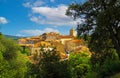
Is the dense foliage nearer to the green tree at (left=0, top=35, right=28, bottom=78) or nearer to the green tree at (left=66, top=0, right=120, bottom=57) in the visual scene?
the green tree at (left=66, top=0, right=120, bottom=57)

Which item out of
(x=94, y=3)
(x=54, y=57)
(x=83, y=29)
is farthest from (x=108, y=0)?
(x=54, y=57)

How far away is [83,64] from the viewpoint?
65625 millimetres

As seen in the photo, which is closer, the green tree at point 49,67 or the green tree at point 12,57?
the green tree at point 49,67

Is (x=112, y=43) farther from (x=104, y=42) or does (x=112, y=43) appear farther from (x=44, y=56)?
(x=44, y=56)

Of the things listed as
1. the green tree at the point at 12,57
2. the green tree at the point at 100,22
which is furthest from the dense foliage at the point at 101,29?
the green tree at the point at 12,57

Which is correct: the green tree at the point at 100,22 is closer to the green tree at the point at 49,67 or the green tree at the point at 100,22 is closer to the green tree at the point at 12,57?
the green tree at the point at 49,67

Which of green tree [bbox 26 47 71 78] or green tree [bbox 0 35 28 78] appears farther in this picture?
green tree [bbox 0 35 28 78]

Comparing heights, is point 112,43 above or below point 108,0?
below

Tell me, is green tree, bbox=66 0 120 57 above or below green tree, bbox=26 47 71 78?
above

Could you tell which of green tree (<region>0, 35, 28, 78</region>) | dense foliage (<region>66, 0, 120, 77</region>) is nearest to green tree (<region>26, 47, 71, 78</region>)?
dense foliage (<region>66, 0, 120, 77</region>)

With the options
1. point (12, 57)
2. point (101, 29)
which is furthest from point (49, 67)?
point (12, 57)

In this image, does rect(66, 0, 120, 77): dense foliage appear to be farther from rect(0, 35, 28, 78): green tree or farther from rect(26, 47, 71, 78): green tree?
rect(0, 35, 28, 78): green tree

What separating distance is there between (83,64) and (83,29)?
43343 millimetres

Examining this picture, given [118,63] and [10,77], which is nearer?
[118,63]
